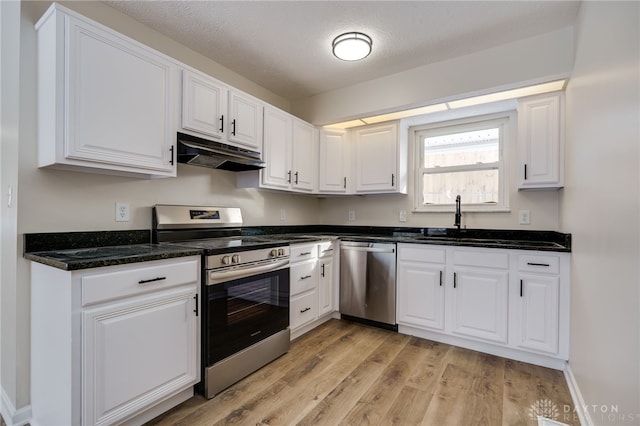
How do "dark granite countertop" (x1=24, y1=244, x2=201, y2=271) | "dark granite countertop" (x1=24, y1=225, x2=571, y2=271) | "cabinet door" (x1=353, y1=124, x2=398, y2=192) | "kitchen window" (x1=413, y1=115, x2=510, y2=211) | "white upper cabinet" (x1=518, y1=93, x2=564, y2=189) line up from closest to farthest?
"dark granite countertop" (x1=24, y1=244, x2=201, y2=271), "dark granite countertop" (x1=24, y1=225, x2=571, y2=271), "white upper cabinet" (x1=518, y1=93, x2=564, y2=189), "kitchen window" (x1=413, y1=115, x2=510, y2=211), "cabinet door" (x1=353, y1=124, x2=398, y2=192)

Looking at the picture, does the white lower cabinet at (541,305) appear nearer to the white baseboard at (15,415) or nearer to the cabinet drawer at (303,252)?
the cabinet drawer at (303,252)

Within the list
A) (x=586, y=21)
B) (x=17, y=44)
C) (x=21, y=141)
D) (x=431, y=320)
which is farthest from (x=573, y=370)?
(x=17, y=44)

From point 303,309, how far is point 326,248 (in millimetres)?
661

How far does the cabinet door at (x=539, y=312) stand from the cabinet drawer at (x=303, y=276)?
1.74 metres

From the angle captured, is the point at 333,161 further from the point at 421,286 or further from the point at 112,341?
the point at 112,341

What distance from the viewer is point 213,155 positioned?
225 cm

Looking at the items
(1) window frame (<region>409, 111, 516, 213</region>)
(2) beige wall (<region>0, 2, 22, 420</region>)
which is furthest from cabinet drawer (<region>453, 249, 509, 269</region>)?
(2) beige wall (<region>0, 2, 22, 420</region>)

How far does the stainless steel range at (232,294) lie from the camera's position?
191 cm

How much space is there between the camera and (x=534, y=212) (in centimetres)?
286

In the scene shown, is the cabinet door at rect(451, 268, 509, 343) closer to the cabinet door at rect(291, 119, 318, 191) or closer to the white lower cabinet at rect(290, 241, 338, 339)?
the white lower cabinet at rect(290, 241, 338, 339)

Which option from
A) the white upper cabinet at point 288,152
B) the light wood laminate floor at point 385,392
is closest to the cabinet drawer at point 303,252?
the white upper cabinet at point 288,152

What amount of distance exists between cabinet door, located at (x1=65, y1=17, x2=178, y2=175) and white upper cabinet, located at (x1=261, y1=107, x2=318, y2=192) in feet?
3.20

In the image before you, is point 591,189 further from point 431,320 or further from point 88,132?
point 88,132

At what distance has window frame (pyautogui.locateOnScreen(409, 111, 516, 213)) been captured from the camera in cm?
307
